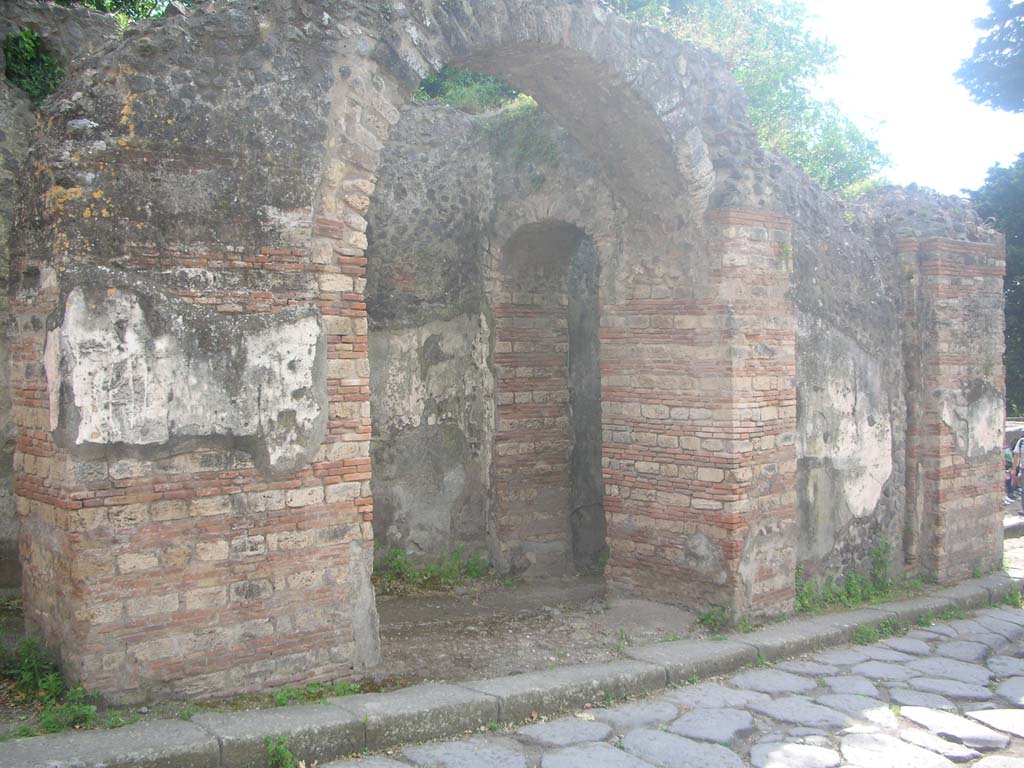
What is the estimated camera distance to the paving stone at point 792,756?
420 cm

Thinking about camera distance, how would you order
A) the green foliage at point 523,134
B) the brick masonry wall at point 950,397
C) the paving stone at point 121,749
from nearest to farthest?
1. the paving stone at point 121,749
2. the green foliage at point 523,134
3. the brick masonry wall at point 950,397

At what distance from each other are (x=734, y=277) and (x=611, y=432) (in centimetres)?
138

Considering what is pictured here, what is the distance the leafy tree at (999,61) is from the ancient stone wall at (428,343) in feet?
38.8

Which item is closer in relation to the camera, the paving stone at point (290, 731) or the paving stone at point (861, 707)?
the paving stone at point (290, 731)

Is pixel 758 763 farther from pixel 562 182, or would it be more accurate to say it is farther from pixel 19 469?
pixel 562 182

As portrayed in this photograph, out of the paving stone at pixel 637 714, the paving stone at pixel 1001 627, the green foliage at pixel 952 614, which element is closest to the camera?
the paving stone at pixel 637 714

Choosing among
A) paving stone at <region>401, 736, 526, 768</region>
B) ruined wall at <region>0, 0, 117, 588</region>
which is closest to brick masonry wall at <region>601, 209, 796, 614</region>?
paving stone at <region>401, 736, 526, 768</region>

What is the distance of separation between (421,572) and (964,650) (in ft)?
12.4

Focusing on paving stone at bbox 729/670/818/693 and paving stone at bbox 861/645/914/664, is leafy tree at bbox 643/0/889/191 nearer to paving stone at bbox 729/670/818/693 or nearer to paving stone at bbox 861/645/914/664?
paving stone at bbox 861/645/914/664

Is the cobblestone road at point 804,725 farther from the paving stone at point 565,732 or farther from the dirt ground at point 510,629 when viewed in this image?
the dirt ground at point 510,629

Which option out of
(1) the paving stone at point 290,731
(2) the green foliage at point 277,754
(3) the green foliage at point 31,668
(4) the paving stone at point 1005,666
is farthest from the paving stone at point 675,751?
(3) the green foliage at point 31,668

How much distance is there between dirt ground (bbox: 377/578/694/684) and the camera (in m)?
5.21

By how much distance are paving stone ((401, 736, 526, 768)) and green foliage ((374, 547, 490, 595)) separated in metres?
2.70

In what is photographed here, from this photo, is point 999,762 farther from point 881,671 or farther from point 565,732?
point 565,732
